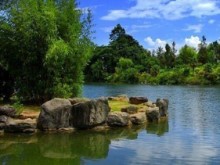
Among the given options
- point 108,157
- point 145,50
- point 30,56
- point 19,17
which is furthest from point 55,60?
point 145,50

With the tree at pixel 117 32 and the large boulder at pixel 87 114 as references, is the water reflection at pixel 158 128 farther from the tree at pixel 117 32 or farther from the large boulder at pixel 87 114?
the tree at pixel 117 32

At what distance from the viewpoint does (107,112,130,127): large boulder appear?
2027cm

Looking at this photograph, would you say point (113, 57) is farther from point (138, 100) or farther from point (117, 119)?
point (117, 119)

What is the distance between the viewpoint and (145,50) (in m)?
118

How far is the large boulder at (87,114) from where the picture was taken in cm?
1917

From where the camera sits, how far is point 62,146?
16172 mm

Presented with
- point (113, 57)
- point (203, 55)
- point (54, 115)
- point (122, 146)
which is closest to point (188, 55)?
point (203, 55)

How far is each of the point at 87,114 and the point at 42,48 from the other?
17.0 ft

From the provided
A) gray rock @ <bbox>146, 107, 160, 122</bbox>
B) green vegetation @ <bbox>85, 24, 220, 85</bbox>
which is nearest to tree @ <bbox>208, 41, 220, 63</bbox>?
→ green vegetation @ <bbox>85, 24, 220, 85</bbox>

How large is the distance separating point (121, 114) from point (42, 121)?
4192 mm

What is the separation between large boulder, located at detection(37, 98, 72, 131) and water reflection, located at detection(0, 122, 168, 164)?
58 centimetres

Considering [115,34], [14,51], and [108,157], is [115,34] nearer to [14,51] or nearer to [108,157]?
[14,51]

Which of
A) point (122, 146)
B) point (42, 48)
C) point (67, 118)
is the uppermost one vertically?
point (42, 48)

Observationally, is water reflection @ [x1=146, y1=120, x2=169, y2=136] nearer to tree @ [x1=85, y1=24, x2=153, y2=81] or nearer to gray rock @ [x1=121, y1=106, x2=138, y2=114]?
gray rock @ [x1=121, y1=106, x2=138, y2=114]
